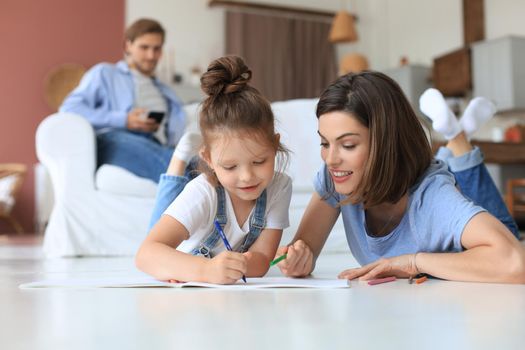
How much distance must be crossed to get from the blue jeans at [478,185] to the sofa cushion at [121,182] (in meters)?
1.48

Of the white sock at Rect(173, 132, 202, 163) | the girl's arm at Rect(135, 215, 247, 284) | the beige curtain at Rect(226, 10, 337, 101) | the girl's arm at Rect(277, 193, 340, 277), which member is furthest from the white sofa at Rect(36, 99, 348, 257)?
the beige curtain at Rect(226, 10, 337, 101)

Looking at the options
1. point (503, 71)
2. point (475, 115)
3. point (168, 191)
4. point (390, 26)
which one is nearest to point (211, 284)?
point (168, 191)

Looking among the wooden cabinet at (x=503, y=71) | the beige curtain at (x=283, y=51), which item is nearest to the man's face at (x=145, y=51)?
the wooden cabinet at (x=503, y=71)


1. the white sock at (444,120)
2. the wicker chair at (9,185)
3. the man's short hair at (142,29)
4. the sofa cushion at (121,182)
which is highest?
the man's short hair at (142,29)

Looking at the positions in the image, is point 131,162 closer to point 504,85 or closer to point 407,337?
point 407,337

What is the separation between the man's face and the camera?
3.03 m

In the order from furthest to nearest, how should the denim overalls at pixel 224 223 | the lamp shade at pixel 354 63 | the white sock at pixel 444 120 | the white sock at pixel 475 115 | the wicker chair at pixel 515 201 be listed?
the lamp shade at pixel 354 63 → the wicker chair at pixel 515 201 → the white sock at pixel 475 115 → the white sock at pixel 444 120 → the denim overalls at pixel 224 223

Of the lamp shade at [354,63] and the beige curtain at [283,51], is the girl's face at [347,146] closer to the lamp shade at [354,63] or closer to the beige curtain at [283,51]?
the lamp shade at [354,63]

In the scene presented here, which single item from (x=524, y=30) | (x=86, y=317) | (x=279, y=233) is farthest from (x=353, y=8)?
(x=86, y=317)

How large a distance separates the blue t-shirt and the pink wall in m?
5.52

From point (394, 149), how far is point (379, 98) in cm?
11

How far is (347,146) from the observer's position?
4.38ft

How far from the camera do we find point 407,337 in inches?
31.3

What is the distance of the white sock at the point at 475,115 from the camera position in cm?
225
